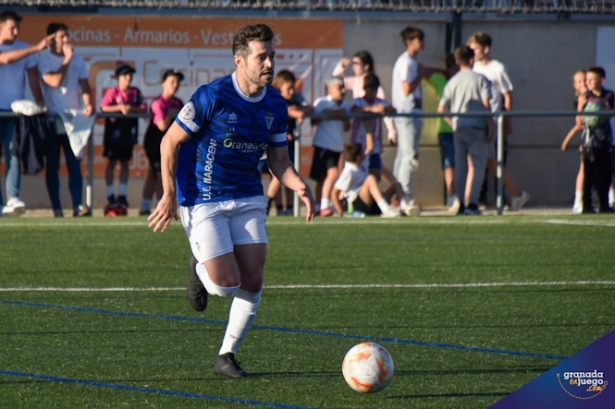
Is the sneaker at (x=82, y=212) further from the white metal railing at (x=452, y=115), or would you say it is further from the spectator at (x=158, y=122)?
the spectator at (x=158, y=122)

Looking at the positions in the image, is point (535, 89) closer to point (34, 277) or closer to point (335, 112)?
point (335, 112)

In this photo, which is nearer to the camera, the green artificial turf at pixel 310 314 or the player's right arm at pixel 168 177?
the green artificial turf at pixel 310 314

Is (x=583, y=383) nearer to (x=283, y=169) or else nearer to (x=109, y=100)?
(x=283, y=169)

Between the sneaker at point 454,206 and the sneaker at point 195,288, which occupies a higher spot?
the sneaker at point 195,288

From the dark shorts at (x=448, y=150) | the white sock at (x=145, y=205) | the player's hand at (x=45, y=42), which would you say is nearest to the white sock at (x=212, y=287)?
the player's hand at (x=45, y=42)

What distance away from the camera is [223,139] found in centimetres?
692

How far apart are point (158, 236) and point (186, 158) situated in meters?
6.70

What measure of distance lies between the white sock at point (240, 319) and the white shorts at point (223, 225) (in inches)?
12.0

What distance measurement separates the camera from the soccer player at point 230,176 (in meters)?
6.83

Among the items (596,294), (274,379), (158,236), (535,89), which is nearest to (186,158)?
(274,379)

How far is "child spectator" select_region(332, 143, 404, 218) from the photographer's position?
609 inches

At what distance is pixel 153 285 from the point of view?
411 inches

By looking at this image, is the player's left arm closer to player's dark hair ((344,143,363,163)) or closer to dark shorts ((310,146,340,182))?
player's dark hair ((344,143,363,163))

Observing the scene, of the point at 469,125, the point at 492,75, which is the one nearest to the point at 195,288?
the point at 469,125
